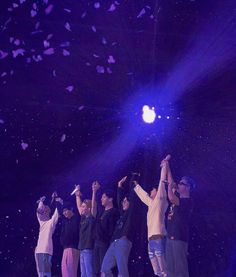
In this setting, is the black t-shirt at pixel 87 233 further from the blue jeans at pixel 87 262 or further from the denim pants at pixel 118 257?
the denim pants at pixel 118 257

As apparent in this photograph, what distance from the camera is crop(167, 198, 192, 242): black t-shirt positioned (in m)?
5.33

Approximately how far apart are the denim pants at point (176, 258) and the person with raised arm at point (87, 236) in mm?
943

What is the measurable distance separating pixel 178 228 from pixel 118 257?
73 centimetres

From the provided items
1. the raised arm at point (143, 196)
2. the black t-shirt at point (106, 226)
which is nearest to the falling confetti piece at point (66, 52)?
the raised arm at point (143, 196)

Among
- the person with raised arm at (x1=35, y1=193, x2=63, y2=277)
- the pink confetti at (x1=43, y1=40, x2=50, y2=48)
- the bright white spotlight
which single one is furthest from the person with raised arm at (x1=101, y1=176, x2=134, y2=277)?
the pink confetti at (x1=43, y1=40, x2=50, y2=48)

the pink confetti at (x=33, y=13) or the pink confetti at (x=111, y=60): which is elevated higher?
the pink confetti at (x=33, y=13)

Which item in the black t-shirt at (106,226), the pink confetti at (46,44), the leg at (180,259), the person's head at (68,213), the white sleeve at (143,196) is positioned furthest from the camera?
the pink confetti at (46,44)

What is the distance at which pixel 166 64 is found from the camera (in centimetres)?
695

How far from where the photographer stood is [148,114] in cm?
707

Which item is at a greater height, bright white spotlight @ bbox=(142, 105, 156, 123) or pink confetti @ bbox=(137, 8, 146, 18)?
pink confetti @ bbox=(137, 8, 146, 18)

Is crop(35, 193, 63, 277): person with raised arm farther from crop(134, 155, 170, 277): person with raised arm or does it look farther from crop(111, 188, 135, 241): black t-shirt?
crop(134, 155, 170, 277): person with raised arm

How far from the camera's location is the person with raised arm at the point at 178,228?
17.2 feet

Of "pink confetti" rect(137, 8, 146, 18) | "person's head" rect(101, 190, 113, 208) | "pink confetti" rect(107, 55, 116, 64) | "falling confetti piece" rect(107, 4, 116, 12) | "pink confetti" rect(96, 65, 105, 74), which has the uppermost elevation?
"falling confetti piece" rect(107, 4, 116, 12)

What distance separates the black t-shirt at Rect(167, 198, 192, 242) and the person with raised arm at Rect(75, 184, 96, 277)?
3.18 feet
